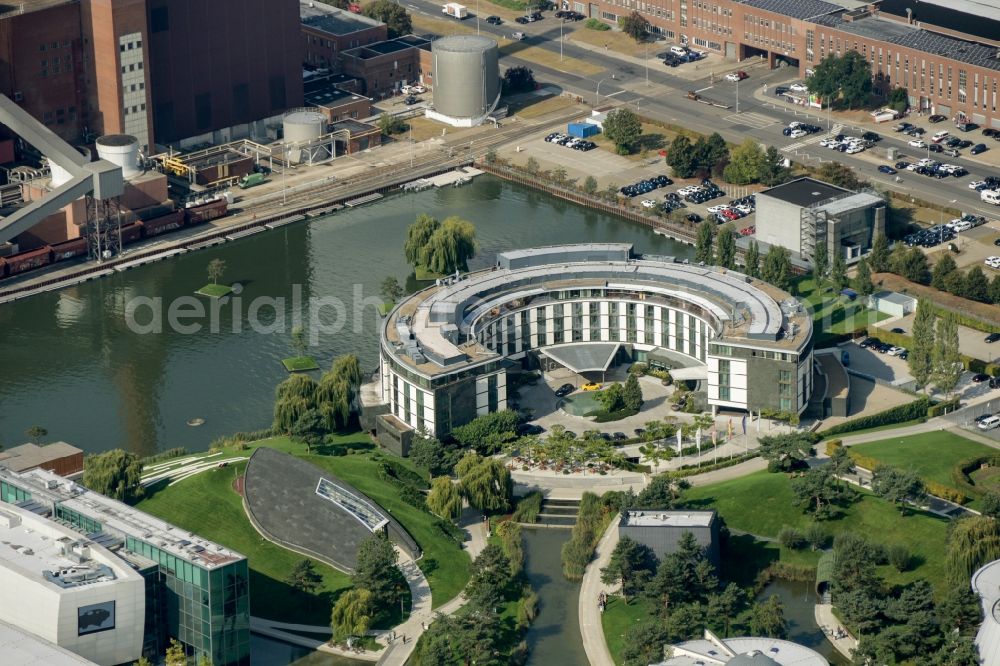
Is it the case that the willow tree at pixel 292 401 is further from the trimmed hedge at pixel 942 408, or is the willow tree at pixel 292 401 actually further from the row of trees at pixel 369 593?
the trimmed hedge at pixel 942 408

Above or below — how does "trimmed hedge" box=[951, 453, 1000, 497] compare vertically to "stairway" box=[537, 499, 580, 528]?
above

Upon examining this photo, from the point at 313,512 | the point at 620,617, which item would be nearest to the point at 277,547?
the point at 313,512

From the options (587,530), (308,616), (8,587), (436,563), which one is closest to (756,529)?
(587,530)

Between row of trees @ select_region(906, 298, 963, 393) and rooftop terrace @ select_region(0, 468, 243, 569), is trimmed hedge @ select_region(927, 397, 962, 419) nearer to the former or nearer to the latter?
row of trees @ select_region(906, 298, 963, 393)

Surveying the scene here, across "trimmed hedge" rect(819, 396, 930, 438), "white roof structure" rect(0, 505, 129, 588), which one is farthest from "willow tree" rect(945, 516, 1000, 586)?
"white roof structure" rect(0, 505, 129, 588)

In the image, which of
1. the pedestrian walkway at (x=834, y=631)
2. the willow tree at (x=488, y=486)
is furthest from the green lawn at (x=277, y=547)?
the pedestrian walkway at (x=834, y=631)

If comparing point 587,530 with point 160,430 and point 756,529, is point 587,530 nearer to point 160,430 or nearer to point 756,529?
point 756,529
